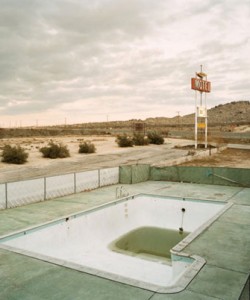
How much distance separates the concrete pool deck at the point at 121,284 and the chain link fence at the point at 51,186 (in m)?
1.22

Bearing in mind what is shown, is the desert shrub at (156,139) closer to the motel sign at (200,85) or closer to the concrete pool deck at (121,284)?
the motel sign at (200,85)

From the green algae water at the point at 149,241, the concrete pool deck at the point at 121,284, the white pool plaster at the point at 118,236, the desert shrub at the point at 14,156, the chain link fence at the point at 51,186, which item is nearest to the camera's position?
the concrete pool deck at the point at 121,284

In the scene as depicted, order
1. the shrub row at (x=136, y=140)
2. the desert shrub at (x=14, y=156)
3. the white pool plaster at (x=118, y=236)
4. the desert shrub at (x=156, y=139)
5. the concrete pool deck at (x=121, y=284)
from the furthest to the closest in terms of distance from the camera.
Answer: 1. the desert shrub at (x=156, y=139)
2. the shrub row at (x=136, y=140)
3. the desert shrub at (x=14, y=156)
4. the white pool plaster at (x=118, y=236)
5. the concrete pool deck at (x=121, y=284)

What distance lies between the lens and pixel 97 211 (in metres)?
19.0

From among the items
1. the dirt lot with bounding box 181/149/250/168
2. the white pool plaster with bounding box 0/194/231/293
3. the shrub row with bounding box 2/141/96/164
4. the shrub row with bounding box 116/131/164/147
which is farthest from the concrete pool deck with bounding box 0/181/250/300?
the shrub row with bounding box 116/131/164/147

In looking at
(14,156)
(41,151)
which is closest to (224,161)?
(41,151)

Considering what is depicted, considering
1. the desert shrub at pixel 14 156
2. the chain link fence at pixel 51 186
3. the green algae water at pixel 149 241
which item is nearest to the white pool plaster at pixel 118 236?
the green algae water at pixel 149 241

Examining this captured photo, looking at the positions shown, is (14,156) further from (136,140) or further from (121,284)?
(121,284)

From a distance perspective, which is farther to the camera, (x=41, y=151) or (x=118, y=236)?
(x=41, y=151)

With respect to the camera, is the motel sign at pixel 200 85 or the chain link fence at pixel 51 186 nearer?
the chain link fence at pixel 51 186

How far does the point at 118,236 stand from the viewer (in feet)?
70.3

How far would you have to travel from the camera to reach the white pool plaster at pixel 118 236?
10.9 m

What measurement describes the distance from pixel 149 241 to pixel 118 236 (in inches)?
76.0

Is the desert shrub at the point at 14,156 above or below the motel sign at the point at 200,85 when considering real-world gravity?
below
